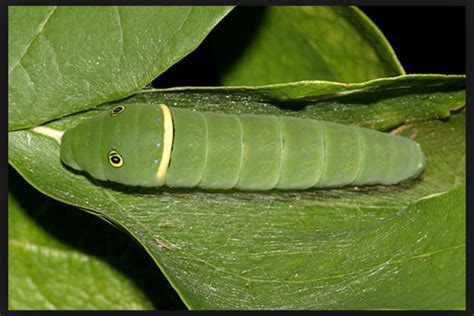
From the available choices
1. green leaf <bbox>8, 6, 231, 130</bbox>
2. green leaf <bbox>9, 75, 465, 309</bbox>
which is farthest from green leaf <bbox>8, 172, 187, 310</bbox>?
green leaf <bbox>8, 6, 231, 130</bbox>

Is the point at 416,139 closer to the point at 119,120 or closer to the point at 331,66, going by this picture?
the point at 331,66

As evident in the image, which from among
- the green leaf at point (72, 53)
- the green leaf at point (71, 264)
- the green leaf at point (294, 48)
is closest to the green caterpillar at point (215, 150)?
the green leaf at point (72, 53)

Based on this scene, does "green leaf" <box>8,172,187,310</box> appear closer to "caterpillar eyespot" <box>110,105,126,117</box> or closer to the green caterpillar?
the green caterpillar

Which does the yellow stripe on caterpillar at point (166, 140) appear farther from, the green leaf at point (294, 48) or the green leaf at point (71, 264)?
the green leaf at point (71, 264)

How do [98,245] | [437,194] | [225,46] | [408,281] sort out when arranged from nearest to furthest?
Answer: [408,281] → [437,194] → [225,46] → [98,245]

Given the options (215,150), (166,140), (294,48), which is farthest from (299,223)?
(294,48)

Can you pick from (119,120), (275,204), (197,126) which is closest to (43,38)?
(119,120)
